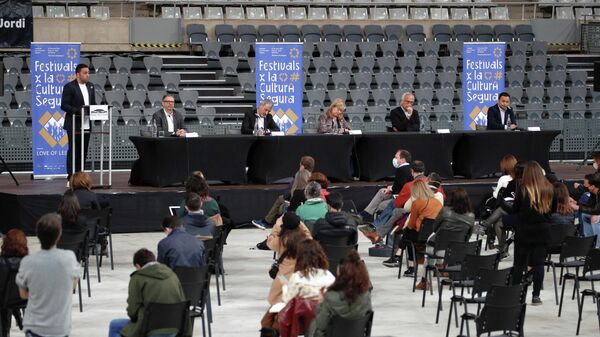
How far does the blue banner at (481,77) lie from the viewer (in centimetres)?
2236

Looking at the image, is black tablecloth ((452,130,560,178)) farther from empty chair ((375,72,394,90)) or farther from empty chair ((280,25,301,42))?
empty chair ((280,25,301,42))

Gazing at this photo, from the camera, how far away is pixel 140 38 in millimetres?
29109

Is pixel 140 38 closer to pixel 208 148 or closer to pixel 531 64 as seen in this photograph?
pixel 531 64

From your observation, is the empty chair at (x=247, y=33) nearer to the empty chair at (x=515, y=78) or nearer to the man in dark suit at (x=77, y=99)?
the empty chair at (x=515, y=78)

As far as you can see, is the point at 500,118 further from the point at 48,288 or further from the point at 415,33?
the point at 48,288

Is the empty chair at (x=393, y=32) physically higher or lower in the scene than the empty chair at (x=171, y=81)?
higher

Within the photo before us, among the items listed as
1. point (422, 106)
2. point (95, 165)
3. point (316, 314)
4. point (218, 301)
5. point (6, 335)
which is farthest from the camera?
point (422, 106)

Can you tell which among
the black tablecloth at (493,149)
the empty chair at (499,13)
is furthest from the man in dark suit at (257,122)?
the empty chair at (499,13)

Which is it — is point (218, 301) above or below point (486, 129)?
below

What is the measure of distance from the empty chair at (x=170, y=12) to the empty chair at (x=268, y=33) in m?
1.89

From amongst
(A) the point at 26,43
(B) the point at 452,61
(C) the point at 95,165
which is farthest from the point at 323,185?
(B) the point at 452,61

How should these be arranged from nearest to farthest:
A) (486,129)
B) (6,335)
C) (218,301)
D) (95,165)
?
(6,335), (218,301), (486,129), (95,165)

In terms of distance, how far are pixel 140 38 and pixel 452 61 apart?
697 centimetres

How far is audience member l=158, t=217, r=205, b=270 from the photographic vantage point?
11000 millimetres
